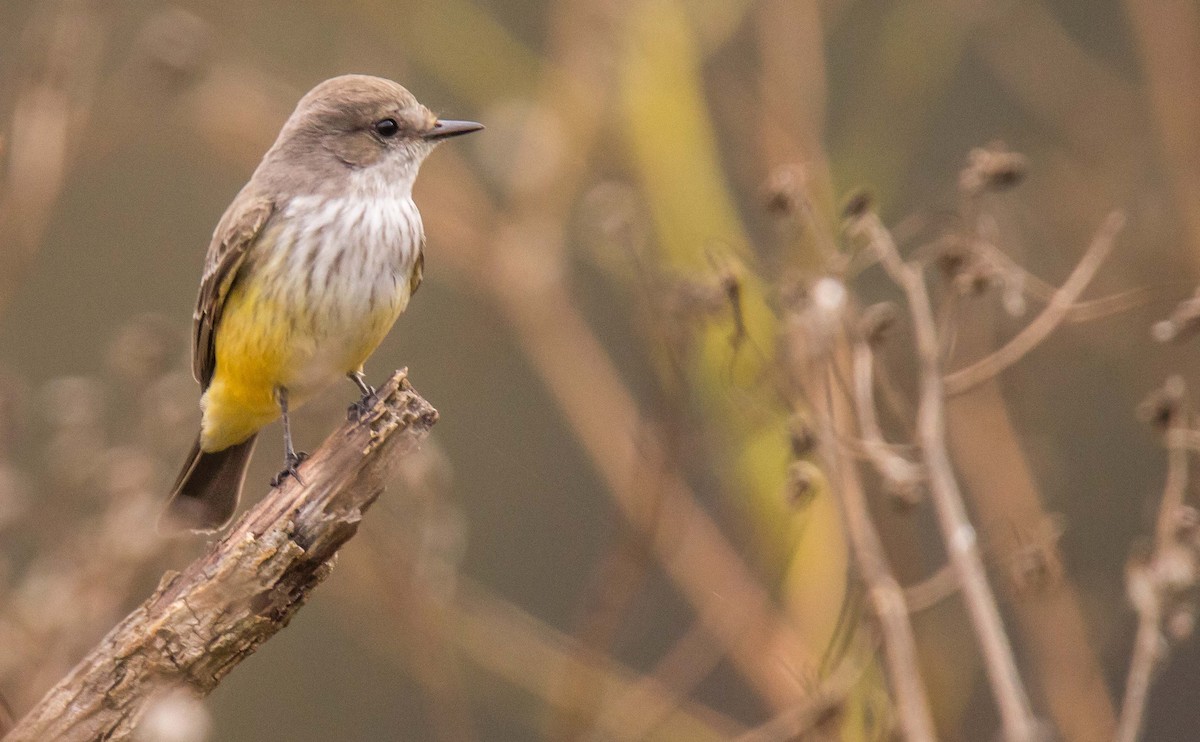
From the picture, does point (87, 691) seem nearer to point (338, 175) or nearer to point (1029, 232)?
point (338, 175)

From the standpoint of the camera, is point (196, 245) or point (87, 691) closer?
point (87, 691)

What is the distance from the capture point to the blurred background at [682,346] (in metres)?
4.22

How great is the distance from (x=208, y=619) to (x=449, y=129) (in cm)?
193

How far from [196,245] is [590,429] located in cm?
494

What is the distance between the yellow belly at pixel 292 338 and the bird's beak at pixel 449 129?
51cm

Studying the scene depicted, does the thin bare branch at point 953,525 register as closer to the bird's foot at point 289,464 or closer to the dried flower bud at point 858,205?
the dried flower bud at point 858,205

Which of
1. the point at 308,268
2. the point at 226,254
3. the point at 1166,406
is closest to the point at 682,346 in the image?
the point at 308,268

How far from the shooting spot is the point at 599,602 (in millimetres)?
4211

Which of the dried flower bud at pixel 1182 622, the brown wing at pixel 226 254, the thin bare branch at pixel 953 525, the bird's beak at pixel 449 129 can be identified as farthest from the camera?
the bird's beak at pixel 449 129

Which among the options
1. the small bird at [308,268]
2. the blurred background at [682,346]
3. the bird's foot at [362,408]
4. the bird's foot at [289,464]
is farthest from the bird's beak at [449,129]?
the bird's foot at [289,464]

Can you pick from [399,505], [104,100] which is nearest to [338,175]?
[399,505]

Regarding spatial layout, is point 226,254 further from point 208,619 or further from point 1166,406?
point 1166,406

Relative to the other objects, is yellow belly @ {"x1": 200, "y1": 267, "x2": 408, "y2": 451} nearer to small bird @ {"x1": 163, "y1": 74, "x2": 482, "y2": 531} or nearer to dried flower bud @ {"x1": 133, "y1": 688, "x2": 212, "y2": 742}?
small bird @ {"x1": 163, "y1": 74, "x2": 482, "y2": 531}

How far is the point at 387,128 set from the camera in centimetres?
473
